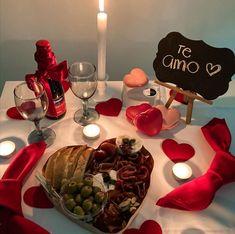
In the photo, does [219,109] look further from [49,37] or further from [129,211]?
[49,37]

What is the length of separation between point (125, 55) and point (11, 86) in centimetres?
41

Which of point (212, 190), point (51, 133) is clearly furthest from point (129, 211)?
point (51, 133)

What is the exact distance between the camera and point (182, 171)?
30.6 inches

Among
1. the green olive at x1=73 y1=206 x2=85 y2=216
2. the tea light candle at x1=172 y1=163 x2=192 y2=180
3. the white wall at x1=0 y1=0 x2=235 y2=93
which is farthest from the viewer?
the white wall at x1=0 y1=0 x2=235 y2=93

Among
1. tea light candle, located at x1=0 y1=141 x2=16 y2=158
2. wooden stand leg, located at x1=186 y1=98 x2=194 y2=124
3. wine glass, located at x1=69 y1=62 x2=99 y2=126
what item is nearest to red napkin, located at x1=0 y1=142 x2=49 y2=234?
tea light candle, located at x1=0 y1=141 x2=16 y2=158

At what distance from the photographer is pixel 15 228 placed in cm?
66

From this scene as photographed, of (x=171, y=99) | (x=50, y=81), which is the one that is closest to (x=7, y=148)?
(x=50, y=81)

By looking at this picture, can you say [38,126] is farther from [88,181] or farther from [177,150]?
[177,150]

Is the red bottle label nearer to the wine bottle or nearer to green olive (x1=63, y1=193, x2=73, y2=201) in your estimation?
the wine bottle

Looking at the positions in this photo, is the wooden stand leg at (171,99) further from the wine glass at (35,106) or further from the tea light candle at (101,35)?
the wine glass at (35,106)

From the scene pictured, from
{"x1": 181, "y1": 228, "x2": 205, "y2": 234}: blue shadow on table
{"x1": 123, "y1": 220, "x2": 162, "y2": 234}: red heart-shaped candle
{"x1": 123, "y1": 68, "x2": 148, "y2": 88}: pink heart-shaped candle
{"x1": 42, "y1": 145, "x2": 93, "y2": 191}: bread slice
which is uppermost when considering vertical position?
{"x1": 123, "y1": 68, "x2": 148, "y2": 88}: pink heart-shaped candle

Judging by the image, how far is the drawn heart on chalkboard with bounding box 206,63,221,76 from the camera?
2.66ft

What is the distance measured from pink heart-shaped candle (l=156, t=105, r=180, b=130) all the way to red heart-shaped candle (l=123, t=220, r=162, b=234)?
0.27 m

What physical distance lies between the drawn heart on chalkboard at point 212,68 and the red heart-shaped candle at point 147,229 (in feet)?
1.22
